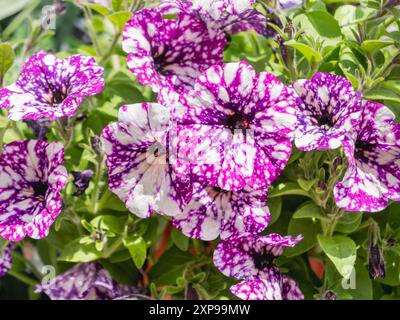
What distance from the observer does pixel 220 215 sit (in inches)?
23.9

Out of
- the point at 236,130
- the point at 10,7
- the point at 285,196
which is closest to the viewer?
the point at 236,130

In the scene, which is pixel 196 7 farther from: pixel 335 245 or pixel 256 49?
pixel 335 245

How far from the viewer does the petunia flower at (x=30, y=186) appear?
0.61 meters

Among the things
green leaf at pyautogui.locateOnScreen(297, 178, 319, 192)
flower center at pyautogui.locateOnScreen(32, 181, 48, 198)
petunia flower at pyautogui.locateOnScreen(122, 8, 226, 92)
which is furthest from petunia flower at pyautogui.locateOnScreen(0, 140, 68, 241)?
green leaf at pyautogui.locateOnScreen(297, 178, 319, 192)

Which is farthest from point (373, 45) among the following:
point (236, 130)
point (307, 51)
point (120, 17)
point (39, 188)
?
point (39, 188)

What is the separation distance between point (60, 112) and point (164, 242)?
0.27 metres

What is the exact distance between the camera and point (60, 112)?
587 mm

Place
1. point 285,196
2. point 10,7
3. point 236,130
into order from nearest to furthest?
point 236,130, point 285,196, point 10,7

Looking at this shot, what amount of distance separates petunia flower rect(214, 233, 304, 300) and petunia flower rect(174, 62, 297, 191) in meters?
0.07

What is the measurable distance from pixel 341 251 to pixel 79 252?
0.29m

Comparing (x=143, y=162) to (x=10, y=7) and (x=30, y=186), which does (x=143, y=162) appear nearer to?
(x=30, y=186)

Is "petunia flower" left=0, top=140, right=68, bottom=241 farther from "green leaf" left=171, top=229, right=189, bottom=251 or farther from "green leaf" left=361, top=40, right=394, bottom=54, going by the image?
"green leaf" left=361, top=40, right=394, bottom=54

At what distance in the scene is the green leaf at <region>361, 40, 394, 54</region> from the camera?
0.61m

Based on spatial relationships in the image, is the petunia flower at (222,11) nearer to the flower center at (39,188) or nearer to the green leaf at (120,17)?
the green leaf at (120,17)
